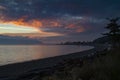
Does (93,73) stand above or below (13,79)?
above

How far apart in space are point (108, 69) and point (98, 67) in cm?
87

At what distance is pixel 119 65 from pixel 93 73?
1062 mm

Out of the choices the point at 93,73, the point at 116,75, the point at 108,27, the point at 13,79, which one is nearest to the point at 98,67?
the point at 93,73

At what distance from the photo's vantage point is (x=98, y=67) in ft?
32.0

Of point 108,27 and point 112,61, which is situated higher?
point 108,27

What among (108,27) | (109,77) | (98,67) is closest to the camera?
(109,77)

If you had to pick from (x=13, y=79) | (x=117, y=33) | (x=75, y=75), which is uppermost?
(x=117, y=33)

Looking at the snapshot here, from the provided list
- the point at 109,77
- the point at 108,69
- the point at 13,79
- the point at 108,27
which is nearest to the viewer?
the point at 109,77

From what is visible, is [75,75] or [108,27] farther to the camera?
[108,27]

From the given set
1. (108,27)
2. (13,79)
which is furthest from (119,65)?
(108,27)

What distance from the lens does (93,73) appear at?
30.5 feet

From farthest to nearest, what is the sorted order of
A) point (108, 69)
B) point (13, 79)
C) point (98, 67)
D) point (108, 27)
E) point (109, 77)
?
point (108, 27) < point (13, 79) < point (98, 67) < point (108, 69) < point (109, 77)

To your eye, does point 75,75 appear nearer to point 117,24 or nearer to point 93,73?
point 93,73

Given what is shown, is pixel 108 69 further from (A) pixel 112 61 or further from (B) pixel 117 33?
(B) pixel 117 33
